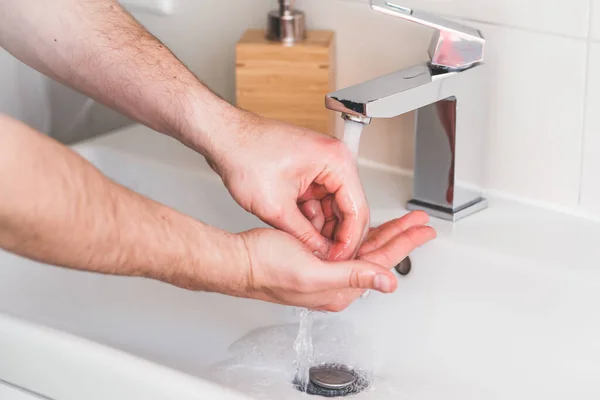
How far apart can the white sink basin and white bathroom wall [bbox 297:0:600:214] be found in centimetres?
4

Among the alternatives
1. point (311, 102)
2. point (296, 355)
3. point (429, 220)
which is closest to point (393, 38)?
point (311, 102)

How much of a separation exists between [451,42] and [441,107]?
0.24 feet

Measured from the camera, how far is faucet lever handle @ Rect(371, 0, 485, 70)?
89cm

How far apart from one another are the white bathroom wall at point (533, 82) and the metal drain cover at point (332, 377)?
26 centimetres

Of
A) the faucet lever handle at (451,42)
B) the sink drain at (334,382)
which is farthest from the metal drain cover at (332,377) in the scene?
the faucet lever handle at (451,42)

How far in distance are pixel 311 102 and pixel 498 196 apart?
0.77ft

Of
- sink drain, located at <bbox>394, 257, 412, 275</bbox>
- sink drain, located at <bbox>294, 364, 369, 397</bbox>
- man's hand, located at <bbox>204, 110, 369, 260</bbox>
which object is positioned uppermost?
man's hand, located at <bbox>204, 110, 369, 260</bbox>

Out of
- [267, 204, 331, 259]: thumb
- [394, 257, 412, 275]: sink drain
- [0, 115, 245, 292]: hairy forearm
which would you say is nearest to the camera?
[0, 115, 245, 292]: hairy forearm

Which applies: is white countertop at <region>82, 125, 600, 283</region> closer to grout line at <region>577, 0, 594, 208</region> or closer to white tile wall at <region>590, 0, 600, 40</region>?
grout line at <region>577, 0, 594, 208</region>

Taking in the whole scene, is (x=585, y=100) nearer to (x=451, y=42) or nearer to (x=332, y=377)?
(x=451, y=42)

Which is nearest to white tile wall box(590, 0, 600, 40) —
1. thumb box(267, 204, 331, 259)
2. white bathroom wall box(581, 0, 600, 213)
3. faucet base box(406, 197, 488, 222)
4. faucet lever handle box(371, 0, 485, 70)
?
white bathroom wall box(581, 0, 600, 213)

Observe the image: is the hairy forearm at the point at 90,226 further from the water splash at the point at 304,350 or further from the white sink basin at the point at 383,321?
the water splash at the point at 304,350

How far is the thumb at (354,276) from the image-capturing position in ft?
2.49

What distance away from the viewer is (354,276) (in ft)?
2.50
